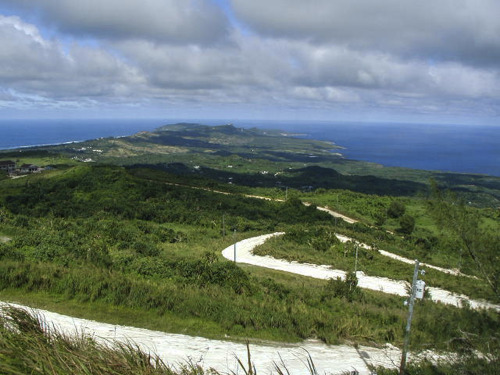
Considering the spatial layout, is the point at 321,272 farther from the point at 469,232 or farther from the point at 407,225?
the point at 407,225

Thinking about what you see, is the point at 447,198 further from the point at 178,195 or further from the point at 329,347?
the point at 178,195

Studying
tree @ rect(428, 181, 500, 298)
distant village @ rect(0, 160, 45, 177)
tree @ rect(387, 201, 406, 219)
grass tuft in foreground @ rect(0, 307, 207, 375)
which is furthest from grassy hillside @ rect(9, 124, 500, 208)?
grass tuft in foreground @ rect(0, 307, 207, 375)

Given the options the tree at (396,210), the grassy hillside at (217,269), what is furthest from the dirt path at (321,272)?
the tree at (396,210)

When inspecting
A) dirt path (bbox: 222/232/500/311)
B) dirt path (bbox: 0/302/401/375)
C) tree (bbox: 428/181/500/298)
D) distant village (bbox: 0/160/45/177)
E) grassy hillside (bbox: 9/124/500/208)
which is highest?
tree (bbox: 428/181/500/298)

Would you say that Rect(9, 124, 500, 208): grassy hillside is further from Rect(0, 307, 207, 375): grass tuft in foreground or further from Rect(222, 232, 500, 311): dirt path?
Rect(0, 307, 207, 375): grass tuft in foreground

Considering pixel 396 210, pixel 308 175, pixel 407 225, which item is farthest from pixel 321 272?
pixel 308 175

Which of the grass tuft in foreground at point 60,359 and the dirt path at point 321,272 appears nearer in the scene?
the grass tuft in foreground at point 60,359

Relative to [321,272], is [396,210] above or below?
below

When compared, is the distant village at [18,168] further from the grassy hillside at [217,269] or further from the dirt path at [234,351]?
the dirt path at [234,351]
